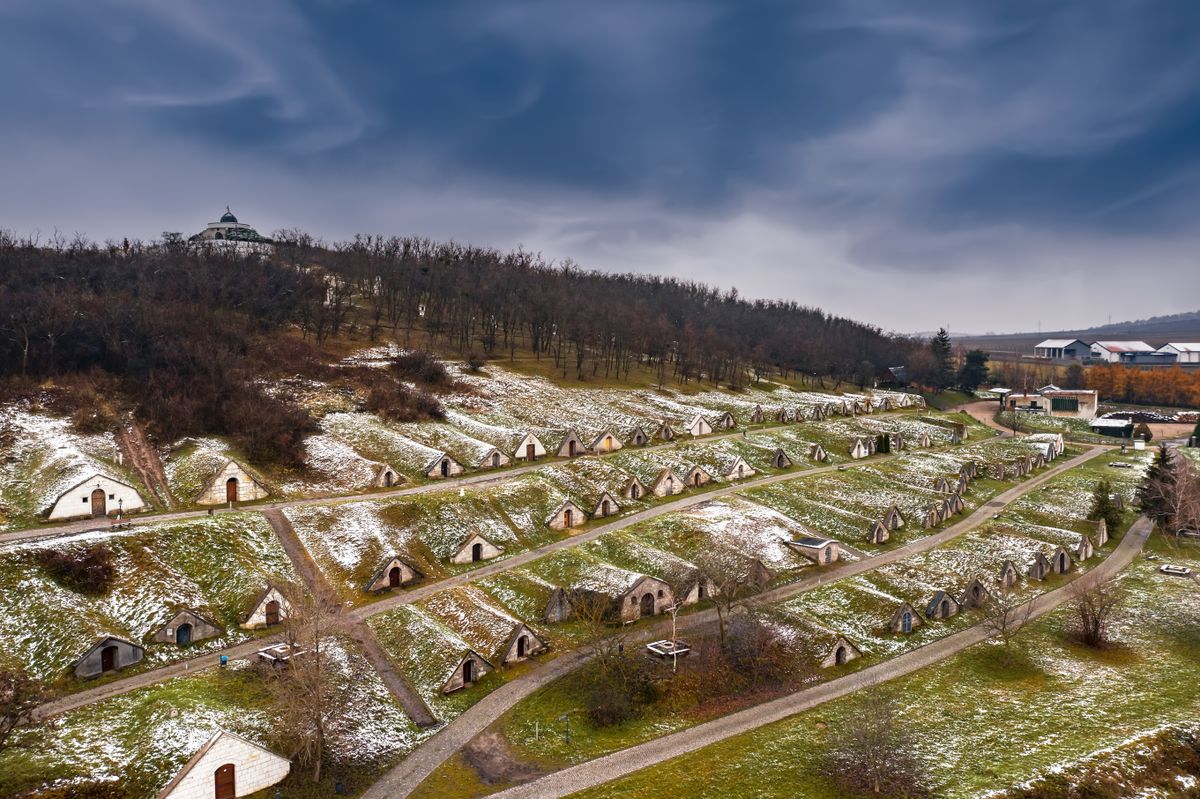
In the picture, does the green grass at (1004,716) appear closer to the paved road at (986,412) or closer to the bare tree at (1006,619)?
the bare tree at (1006,619)

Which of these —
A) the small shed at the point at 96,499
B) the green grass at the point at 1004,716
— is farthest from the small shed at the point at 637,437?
the small shed at the point at 96,499

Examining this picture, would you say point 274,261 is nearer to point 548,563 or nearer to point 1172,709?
point 548,563

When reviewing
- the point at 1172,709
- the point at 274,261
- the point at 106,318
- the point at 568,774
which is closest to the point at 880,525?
the point at 1172,709

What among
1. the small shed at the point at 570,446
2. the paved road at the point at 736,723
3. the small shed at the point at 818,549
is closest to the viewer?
the paved road at the point at 736,723

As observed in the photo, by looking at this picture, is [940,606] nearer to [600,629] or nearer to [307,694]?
[600,629]

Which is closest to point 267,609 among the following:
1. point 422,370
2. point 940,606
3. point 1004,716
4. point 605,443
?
point 1004,716

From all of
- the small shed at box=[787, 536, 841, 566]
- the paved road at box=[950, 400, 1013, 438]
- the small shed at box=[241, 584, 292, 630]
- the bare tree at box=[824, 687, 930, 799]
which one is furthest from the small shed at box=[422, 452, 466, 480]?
the paved road at box=[950, 400, 1013, 438]
